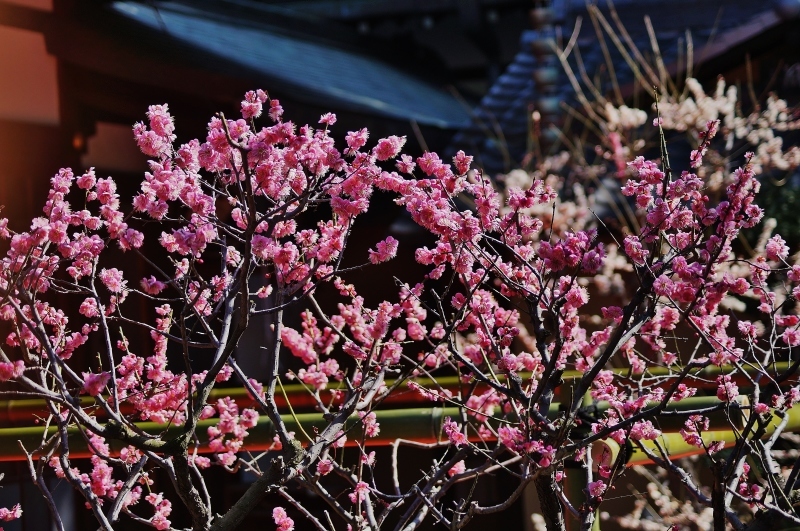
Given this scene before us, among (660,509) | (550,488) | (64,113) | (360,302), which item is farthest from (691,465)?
(64,113)

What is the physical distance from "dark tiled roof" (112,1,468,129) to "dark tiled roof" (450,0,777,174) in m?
0.42

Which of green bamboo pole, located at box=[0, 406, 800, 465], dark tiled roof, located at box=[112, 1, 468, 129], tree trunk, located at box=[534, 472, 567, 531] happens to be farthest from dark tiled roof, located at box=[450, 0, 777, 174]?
tree trunk, located at box=[534, 472, 567, 531]

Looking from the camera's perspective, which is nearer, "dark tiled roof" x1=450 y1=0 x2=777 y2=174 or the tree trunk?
the tree trunk

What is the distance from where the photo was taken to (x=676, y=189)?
276 centimetres

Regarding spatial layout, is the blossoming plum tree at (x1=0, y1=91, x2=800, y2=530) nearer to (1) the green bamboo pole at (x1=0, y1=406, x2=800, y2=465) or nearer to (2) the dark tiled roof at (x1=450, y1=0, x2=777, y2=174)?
(1) the green bamboo pole at (x1=0, y1=406, x2=800, y2=465)

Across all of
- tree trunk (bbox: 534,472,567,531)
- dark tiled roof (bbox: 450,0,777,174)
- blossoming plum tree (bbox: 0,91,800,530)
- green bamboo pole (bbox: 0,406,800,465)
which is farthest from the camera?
dark tiled roof (bbox: 450,0,777,174)

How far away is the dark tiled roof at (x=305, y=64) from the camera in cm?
827

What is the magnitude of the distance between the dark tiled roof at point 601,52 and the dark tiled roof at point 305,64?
422 mm

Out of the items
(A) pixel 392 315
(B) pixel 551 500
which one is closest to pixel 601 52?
(A) pixel 392 315

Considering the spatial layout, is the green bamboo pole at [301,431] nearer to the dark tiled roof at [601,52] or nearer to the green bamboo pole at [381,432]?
the green bamboo pole at [381,432]

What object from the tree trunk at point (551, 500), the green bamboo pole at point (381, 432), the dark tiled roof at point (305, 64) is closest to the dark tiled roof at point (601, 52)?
the dark tiled roof at point (305, 64)

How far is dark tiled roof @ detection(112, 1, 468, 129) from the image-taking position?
8.27 metres

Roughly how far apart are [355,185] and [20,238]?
37.8 inches

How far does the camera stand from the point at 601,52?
9727 mm
